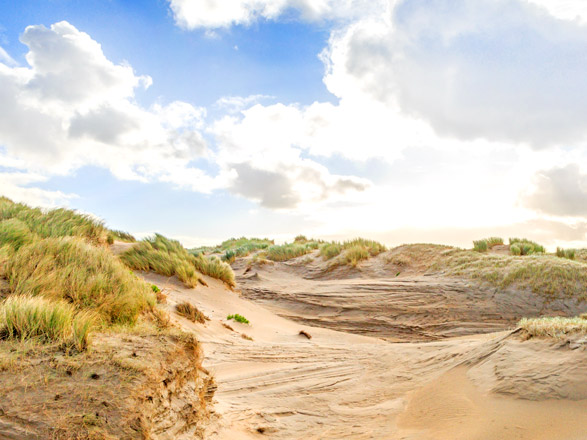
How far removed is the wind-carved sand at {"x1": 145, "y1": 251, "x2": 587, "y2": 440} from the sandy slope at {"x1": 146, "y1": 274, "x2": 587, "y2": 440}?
0.04 feet

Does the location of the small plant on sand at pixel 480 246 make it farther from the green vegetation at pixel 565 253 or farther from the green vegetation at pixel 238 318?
the green vegetation at pixel 238 318

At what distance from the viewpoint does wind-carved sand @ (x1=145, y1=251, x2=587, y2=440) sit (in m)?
3.88

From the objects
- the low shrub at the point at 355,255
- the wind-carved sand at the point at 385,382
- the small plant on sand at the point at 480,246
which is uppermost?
the small plant on sand at the point at 480,246

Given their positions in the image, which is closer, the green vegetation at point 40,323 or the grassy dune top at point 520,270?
the green vegetation at point 40,323

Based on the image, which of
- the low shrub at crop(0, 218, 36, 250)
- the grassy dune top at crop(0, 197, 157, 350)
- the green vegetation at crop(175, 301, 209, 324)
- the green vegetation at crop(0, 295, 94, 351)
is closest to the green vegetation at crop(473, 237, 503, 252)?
the green vegetation at crop(175, 301, 209, 324)

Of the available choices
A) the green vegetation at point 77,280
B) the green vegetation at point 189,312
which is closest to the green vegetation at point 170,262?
the green vegetation at point 189,312

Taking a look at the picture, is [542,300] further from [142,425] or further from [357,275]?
[142,425]

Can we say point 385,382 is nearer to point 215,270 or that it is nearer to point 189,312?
point 189,312

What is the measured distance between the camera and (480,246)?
19.4 meters

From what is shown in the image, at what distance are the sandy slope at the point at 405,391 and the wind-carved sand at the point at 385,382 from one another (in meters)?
0.01

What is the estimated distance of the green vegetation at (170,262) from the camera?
11.4 metres

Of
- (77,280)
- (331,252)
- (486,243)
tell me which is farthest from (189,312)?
(486,243)

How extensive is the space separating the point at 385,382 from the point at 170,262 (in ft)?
25.0

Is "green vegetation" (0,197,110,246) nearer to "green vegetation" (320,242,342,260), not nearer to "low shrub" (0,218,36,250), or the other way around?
"low shrub" (0,218,36,250)
